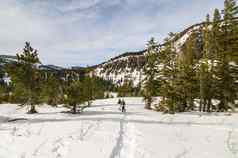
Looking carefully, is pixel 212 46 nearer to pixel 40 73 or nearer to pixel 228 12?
pixel 228 12

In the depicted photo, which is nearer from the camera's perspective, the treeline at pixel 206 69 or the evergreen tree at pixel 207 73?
the treeline at pixel 206 69

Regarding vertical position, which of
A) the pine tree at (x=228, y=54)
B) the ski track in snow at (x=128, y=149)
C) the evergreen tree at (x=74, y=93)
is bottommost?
the ski track in snow at (x=128, y=149)

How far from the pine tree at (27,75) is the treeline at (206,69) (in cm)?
1515

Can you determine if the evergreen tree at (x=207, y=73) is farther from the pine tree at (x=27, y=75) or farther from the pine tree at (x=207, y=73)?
the pine tree at (x=27, y=75)

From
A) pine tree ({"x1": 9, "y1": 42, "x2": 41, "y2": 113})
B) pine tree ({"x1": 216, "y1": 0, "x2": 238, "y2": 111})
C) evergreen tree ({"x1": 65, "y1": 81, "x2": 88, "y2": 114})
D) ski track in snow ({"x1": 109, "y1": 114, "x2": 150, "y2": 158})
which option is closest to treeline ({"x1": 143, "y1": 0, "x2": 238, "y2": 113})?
pine tree ({"x1": 216, "y1": 0, "x2": 238, "y2": 111})

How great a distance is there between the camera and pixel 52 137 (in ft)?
43.4

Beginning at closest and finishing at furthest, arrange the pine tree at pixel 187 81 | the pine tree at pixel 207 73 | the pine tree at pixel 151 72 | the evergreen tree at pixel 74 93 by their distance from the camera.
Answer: the evergreen tree at pixel 74 93 → the pine tree at pixel 207 73 → the pine tree at pixel 187 81 → the pine tree at pixel 151 72

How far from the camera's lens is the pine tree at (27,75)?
29.6 meters

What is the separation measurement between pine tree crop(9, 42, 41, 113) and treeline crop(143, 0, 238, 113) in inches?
597

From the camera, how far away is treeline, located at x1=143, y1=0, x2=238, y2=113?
2931 centimetres

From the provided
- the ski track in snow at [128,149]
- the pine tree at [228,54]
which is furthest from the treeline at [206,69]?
the ski track in snow at [128,149]

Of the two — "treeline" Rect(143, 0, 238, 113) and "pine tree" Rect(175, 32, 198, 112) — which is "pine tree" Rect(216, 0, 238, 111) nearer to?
"treeline" Rect(143, 0, 238, 113)

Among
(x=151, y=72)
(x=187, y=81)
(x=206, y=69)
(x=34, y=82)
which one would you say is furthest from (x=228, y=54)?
→ (x=34, y=82)

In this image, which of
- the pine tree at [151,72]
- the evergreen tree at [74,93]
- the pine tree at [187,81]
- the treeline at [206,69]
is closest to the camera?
the evergreen tree at [74,93]
